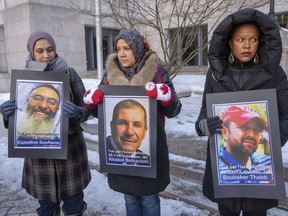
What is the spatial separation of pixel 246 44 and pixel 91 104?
1.15m

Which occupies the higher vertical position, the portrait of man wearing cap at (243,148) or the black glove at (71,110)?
the black glove at (71,110)

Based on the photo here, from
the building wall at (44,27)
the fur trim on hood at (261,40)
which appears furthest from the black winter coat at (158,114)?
the building wall at (44,27)

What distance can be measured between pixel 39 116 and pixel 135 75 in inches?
32.5

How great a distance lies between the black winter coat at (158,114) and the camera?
2.03 metres

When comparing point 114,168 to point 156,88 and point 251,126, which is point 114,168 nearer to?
point 156,88

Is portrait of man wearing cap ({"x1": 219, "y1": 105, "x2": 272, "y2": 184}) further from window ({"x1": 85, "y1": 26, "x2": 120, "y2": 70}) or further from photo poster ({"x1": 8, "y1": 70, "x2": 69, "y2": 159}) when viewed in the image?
window ({"x1": 85, "y1": 26, "x2": 120, "y2": 70})

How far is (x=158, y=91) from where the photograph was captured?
1.92 meters

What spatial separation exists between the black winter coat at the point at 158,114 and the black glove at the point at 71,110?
122 mm

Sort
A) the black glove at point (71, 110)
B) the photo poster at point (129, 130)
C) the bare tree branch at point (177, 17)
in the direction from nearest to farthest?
the photo poster at point (129, 130)
the black glove at point (71, 110)
the bare tree branch at point (177, 17)

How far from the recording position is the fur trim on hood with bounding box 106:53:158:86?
2.01 meters

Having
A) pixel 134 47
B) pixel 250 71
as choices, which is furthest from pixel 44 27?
pixel 250 71

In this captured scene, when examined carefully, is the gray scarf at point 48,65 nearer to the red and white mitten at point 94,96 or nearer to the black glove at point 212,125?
the red and white mitten at point 94,96

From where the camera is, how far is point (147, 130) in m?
2.02

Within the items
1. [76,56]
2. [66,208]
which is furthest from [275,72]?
[76,56]
